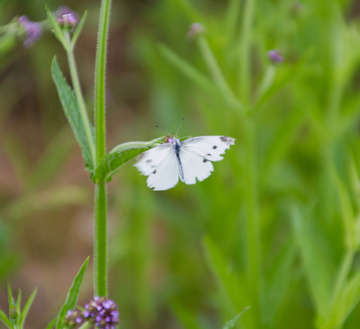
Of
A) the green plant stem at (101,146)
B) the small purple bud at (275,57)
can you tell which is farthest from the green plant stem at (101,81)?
the small purple bud at (275,57)

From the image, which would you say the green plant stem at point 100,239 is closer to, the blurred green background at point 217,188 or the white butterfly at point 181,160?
the white butterfly at point 181,160

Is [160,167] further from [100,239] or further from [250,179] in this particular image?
[250,179]

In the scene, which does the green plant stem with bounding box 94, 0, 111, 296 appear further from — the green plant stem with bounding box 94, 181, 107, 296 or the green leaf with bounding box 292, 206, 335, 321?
the green leaf with bounding box 292, 206, 335, 321

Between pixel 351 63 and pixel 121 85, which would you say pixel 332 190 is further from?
pixel 121 85

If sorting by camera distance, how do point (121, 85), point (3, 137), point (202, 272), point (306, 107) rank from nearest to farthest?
point (306, 107), point (202, 272), point (3, 137), point (121, 85)

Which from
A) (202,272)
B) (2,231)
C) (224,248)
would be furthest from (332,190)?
(2,231)

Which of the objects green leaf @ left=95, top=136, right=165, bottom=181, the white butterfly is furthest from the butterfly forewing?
green leaf @ left=95, top=136, right=165, bottom=181

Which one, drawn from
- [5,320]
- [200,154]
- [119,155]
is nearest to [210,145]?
[200,154]
